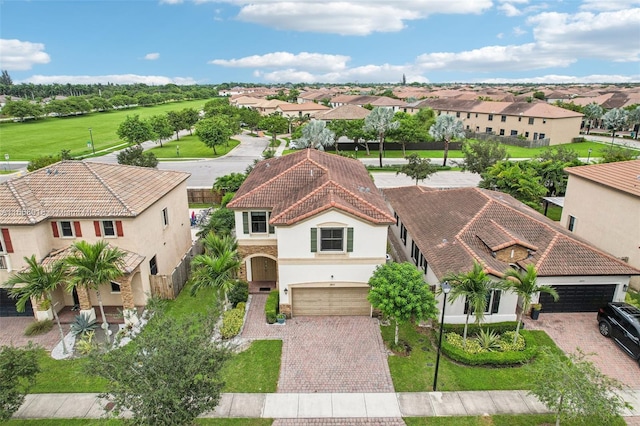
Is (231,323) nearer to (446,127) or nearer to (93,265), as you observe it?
(93,265)

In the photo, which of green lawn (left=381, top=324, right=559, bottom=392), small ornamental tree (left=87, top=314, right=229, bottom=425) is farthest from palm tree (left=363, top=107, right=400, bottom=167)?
small ornamental tree (left=87, top=314, right=229, bottom=425)

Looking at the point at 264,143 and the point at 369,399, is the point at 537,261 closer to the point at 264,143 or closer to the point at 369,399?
the point at 369,399

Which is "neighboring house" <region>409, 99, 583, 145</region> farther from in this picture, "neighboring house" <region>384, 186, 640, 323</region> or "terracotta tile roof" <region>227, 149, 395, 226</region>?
"terracotta tile roof" <region>227, 149, 395, 226</region>

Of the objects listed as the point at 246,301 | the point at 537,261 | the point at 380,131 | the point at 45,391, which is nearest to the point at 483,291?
the point at 537,261

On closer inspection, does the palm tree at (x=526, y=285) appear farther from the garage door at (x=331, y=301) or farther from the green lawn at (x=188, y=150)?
the green lawn at (x=188, y=150)

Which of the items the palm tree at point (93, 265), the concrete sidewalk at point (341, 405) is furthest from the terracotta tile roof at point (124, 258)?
the concrete sidewalk at point (341, 405)
